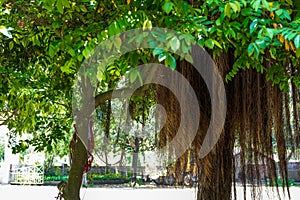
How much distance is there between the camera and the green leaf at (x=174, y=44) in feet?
3.31

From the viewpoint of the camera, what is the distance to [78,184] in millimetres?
2174

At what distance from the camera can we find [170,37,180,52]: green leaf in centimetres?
101

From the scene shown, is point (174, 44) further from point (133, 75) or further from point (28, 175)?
point (28, 175)

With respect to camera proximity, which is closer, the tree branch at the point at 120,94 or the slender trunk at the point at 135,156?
the tree branch at the point at 120,94

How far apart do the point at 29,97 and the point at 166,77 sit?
2.94ft

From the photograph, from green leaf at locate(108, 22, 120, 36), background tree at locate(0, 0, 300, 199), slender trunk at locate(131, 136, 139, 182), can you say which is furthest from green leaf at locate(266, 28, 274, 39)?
slender trunk at locate(131, 136, 139, 182)

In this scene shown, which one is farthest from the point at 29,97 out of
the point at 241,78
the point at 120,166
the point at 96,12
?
the point at 241,78

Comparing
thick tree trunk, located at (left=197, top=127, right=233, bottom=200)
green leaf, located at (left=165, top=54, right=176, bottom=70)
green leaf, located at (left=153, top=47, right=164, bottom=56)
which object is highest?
green leaf, located at (left=153, top=47, right=164, bottom=56)

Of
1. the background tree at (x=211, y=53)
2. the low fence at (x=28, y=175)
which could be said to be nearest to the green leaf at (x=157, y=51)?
the background tree at (x=211, y=53)

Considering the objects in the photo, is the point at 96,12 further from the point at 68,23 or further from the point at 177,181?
the point at 177,181

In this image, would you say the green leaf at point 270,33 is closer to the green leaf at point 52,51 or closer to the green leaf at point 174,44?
the green leaf at point 174,44

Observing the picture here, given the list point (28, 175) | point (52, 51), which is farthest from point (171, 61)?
point (28, 175)

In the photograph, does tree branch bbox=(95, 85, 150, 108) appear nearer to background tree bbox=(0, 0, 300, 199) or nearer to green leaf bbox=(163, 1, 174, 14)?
background tree bbox=(0, 0, 300, 199)

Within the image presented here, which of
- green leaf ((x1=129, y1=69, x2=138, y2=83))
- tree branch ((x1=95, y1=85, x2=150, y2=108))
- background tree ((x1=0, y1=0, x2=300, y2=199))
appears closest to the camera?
background tree ((x1=0, y1=0, x2=300, y2=199))
